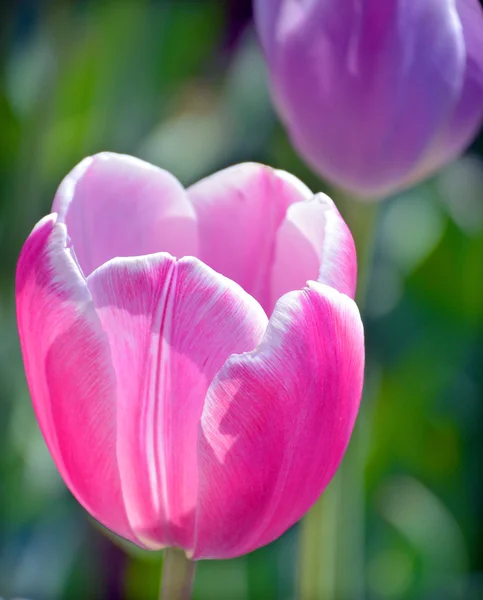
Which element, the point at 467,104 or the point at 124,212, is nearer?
the point at 124,212

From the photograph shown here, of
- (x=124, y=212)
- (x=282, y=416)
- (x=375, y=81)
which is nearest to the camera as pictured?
(x=282, y=416)

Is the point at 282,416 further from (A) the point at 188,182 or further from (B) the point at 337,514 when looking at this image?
(A) the point at 188,182

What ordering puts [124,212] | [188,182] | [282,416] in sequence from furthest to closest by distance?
[188,182]
[124,212]
[282,416]

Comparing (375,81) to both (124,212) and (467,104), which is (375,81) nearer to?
(467,104)

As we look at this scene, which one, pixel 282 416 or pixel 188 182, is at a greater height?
pixel 282 416

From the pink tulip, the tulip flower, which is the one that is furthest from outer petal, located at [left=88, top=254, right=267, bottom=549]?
the tulip flower

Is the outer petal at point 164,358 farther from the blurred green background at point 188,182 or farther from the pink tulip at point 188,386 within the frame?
the blurred green background at point 188,182

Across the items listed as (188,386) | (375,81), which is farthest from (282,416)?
(375,81)
